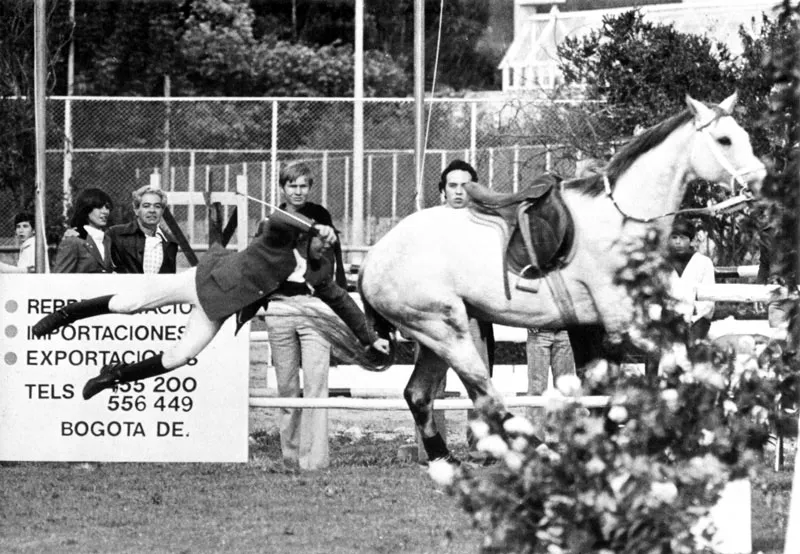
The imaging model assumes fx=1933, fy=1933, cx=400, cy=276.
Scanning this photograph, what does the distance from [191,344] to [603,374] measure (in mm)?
5262

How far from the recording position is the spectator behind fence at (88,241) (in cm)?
1212

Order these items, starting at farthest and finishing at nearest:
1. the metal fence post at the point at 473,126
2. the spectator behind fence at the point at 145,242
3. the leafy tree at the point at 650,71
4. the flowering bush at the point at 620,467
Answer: the metal fence post at the point at 473,126 < the leafy tree at the point at 650,71 < the spectator behind fence at the point at 145,242 < the flowering bush at the point at 620,467

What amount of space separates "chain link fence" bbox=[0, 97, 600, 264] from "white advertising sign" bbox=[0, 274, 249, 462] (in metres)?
9.71

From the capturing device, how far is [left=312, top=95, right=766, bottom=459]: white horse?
955 centimetres

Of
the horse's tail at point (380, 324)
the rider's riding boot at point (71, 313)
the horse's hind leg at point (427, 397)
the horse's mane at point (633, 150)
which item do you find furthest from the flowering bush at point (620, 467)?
the rider's riding boot at point (71, 313)

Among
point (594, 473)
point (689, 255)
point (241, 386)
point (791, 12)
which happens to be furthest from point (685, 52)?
point (594, 473)

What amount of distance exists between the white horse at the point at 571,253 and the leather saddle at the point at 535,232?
0.19 ft

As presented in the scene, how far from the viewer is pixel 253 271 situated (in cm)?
1035

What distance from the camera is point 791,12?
6.15m

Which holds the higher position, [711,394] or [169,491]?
[711,394]

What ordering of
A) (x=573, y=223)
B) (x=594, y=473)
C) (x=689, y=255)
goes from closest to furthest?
(x=594, y=473) < (x=573, y=223) < (x=689, y=255)

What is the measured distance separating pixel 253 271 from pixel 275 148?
11.4 meters

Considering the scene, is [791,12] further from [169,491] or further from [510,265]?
[169,491]

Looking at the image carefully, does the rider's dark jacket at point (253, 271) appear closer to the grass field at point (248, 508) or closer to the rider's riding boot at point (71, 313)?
the rider's riding boot at point (71, 313)
